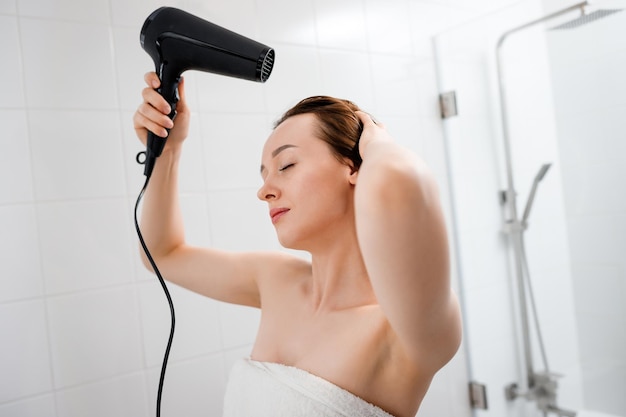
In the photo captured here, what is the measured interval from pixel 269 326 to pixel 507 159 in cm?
115

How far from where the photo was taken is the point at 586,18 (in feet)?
4.85

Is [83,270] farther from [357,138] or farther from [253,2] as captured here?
[253,2]

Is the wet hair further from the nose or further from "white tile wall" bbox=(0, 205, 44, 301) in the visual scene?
"white tile wall" bbox=(0, 205, 44, 301)

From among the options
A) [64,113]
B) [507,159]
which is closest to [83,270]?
[64,113]

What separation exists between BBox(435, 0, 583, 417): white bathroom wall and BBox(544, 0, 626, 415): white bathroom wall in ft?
0.13

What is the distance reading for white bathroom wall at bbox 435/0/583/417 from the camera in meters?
1.62

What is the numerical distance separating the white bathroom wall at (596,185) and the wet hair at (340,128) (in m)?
0.90

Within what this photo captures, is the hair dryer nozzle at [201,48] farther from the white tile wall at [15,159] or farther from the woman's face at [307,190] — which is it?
the white tile wall at [15,159]

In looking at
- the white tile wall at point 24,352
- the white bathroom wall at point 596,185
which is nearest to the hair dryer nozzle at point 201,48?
the white tile wall at point 24,352

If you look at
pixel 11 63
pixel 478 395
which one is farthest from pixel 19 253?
pixel 478 395

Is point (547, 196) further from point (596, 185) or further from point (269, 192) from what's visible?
point (269, 192)

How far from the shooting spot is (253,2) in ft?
4.73

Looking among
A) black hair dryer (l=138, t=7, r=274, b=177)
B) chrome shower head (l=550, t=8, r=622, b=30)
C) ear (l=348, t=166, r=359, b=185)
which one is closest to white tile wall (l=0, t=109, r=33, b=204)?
black hair dryer (l=138, t=7, r=274, b=177)

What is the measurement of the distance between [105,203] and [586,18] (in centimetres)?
137
